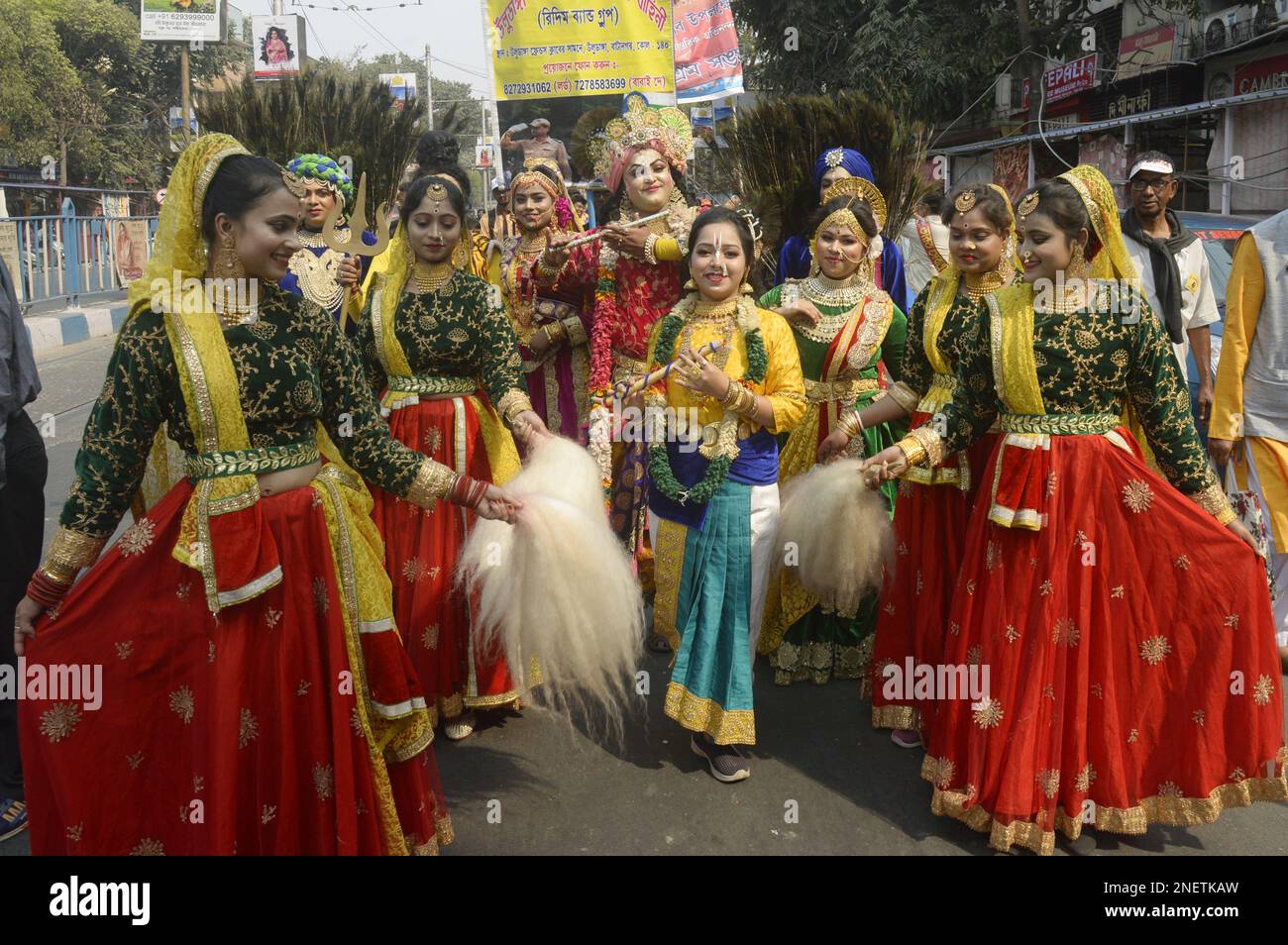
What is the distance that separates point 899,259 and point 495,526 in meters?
2.72

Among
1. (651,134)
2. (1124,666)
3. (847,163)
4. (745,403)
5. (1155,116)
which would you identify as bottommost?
(1124,666)

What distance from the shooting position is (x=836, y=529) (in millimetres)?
3520

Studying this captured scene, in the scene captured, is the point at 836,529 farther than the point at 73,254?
No

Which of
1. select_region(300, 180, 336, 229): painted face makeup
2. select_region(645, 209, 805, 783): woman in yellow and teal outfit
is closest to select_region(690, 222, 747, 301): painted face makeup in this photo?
select_region(645, 209, 805, 783): woman in yellow and teal outfit

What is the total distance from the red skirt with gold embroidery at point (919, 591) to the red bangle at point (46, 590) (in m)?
2.73

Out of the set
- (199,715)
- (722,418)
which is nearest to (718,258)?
(722,418)

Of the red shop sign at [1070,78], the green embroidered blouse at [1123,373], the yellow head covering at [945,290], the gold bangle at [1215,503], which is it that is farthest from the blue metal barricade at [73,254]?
the red shop sign at [1070,78]

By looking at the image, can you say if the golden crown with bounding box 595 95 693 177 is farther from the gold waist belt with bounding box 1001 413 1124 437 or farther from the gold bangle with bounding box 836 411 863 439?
the gold waist belt with bounding box 1001 413 1124 437

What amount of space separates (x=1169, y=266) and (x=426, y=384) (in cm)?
377

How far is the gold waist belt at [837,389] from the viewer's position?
4.46m

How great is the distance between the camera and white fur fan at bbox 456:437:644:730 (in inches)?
115

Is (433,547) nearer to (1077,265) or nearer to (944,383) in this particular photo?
(944,383)

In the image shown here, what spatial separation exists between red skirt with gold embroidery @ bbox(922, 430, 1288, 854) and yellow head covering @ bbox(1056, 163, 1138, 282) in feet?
1.66
